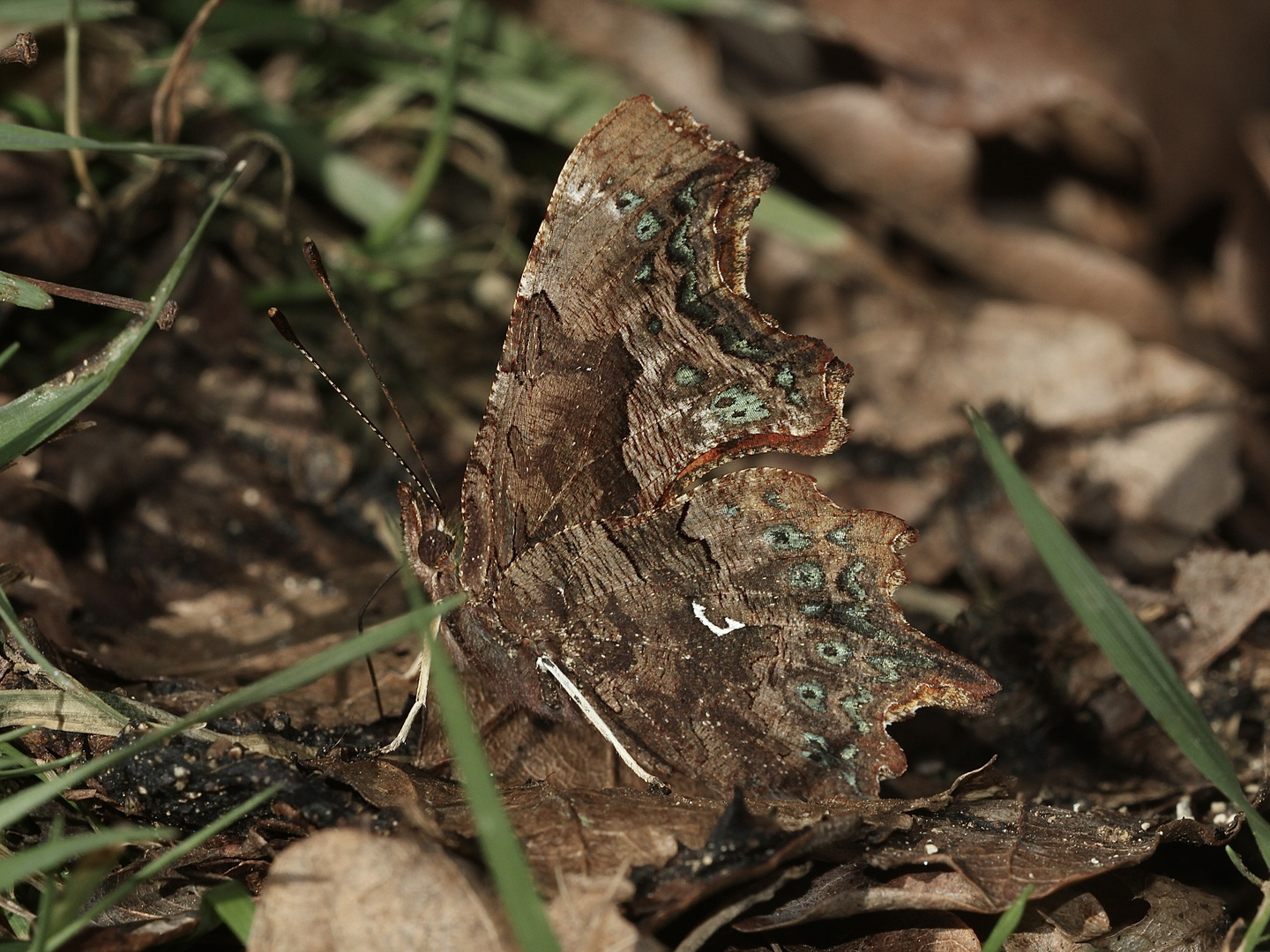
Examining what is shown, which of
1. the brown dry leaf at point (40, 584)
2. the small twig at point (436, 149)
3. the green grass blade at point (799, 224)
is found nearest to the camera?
the brown dry leaf at point (40, 584)

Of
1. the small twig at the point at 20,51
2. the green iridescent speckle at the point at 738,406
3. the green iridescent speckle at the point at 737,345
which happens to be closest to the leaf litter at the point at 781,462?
the small twig at the point at 20,51

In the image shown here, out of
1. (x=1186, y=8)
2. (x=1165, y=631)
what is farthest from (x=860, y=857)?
(x=1186, y=8)

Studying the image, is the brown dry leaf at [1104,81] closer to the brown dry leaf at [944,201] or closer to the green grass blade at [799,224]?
the brown dry leaf at [944,201]

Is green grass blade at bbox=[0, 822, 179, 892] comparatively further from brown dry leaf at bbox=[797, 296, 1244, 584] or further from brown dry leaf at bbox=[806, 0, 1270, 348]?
brown dry leaf at bbox=[806, 0, 1270, 348]

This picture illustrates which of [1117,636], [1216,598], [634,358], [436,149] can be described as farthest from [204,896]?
[1216,598]

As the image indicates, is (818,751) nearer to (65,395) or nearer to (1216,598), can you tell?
(1216,598)

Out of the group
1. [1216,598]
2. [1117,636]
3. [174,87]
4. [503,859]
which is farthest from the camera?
[174,87]

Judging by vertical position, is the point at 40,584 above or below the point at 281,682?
below

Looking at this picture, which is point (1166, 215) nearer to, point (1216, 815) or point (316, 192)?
point (1216, 815)
